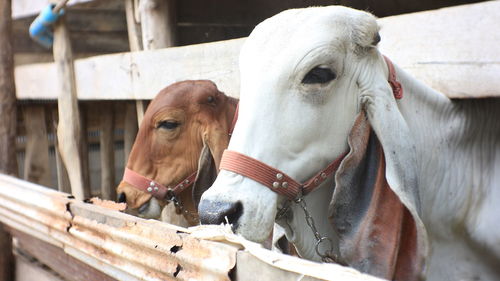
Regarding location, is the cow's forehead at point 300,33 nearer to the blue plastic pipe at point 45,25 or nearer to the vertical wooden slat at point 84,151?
the blue plastic pipe at point 45,25

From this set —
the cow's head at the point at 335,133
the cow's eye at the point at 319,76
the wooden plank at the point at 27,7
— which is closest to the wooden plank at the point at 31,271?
the wooden plank at the point at 27,7

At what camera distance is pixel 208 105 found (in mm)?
2838

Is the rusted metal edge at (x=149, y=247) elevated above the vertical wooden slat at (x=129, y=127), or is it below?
above

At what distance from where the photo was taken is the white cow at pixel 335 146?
166 centimetres

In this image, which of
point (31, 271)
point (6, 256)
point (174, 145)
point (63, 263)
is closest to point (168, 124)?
point (174, 145)

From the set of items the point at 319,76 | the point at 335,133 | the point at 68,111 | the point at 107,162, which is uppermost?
the point at 319,76

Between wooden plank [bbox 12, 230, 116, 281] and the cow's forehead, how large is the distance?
112 centimetres

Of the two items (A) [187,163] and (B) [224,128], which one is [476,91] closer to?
(B) [224,128]

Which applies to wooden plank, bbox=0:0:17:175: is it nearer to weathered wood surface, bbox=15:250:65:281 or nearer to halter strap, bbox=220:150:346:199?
weathered wood surface, bbox=15:250:65:281

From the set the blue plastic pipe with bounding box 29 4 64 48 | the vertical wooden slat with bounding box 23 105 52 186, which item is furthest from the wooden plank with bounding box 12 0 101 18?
the vertical wooden slat with bounding box 23 105 52 186

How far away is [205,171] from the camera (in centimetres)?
279

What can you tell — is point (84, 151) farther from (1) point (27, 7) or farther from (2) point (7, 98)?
(1) point (27, 7)

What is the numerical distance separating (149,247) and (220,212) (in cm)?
35

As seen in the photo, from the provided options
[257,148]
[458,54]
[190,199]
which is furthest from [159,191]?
[458,54]
